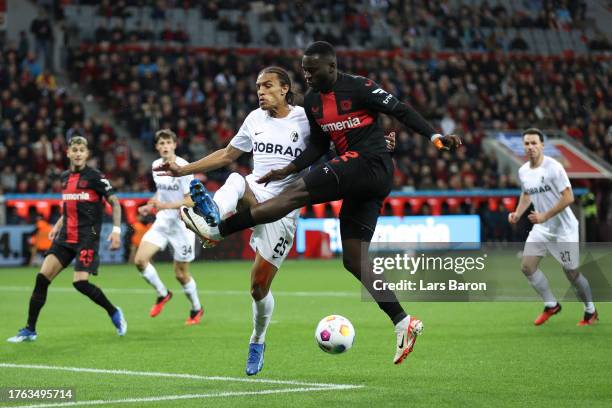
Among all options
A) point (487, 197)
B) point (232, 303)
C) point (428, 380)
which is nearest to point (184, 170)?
point (428, 380)

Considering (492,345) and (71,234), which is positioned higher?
(71,234)

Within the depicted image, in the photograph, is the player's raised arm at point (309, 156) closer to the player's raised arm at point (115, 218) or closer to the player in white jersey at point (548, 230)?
the player's raised arm at point (115, 218)

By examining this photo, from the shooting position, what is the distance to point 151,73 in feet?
106

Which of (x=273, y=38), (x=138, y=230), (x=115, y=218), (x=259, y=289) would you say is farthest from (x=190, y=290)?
(x=273, y=38)

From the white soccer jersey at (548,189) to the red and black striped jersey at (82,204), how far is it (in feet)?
18.0

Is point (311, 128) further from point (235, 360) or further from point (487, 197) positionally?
point (487, 197)

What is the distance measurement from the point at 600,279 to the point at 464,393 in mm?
8406

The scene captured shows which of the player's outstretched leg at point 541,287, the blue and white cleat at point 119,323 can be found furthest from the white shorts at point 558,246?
the blue and white cleat at point 119,323

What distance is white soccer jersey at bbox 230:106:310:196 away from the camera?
9273mm

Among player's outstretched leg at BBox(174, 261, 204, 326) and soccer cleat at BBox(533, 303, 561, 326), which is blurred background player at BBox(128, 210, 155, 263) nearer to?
player's outstretched leg at BBox(174, 261, 204, 326)

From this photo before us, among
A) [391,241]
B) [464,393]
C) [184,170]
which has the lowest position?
[391,241]

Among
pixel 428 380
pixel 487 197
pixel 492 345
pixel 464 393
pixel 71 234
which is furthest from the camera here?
pixel 487 197

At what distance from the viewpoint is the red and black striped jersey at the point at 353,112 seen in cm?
856

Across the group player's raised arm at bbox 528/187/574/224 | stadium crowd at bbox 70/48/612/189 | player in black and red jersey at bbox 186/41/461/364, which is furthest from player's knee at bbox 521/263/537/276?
stadium crowd at bbox 70/48/612/189
